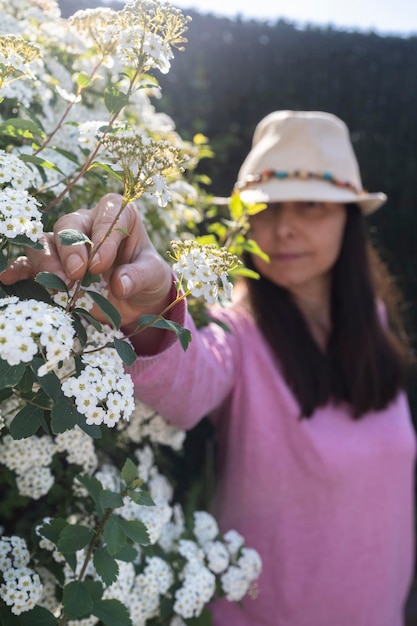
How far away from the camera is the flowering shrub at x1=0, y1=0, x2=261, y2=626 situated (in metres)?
0.72

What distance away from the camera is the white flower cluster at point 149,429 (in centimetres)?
123

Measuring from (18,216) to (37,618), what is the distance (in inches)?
21.2

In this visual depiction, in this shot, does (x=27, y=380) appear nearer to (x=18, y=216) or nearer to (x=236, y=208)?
(x=18, y=216)

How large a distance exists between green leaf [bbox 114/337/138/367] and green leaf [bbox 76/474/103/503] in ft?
0.73

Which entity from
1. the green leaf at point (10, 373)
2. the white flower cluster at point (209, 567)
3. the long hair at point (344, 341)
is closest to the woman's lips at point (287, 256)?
the long hair at point (344, 341)

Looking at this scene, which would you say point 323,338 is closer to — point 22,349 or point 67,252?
point 67,252

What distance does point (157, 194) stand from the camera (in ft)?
2.53

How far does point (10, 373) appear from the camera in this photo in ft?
2.11

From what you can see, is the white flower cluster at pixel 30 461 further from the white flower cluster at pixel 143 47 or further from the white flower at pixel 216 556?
the white flower cluster at pixel 143 47

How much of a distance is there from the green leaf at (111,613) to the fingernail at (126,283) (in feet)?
1.49

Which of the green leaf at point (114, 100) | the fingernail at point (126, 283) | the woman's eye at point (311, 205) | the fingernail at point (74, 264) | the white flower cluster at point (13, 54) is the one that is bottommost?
the woman's eye at point (311, 205)

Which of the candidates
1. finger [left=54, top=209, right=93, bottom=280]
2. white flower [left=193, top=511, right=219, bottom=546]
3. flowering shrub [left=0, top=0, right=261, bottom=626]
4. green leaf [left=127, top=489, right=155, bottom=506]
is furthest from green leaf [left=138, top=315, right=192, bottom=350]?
white flower [left=193, top=511, right=219, bottom=546]

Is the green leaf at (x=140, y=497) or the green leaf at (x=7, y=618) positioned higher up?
the green leaf at (x=140, y=497)

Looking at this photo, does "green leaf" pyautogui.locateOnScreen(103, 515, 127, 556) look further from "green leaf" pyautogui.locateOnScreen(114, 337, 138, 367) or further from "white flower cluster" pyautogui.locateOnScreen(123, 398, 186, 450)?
"white flower cluster" pyautogui.locateOnScreen(123, 398, 186, 450)
